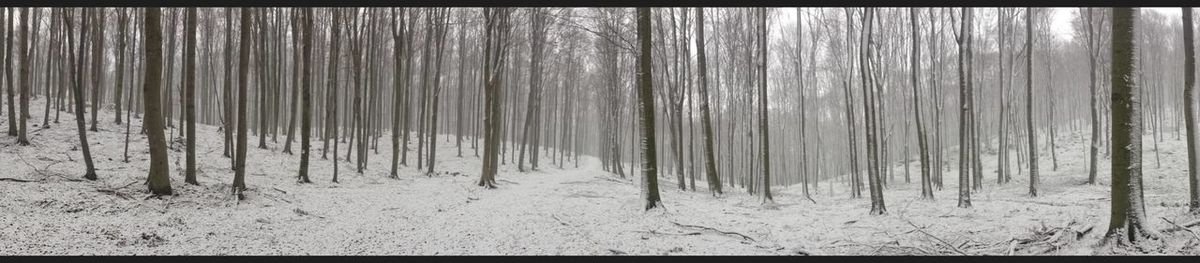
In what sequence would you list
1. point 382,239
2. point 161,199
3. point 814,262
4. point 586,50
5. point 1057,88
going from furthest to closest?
point 1057,88 < point 586,50 < point 161,199 < point 382,239 < point 814,262

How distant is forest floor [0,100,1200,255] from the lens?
18.1 feet

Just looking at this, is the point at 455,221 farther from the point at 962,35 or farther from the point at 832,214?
the point at 962,35

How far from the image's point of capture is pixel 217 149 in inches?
563

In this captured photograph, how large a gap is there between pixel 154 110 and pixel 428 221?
14.1 ft

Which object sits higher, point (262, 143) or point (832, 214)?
point (262, 143)

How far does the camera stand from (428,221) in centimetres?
789

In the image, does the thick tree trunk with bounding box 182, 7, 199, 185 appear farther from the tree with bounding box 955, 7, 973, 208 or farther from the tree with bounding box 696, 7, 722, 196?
the tree with bounding box 955, 7, 973, 208

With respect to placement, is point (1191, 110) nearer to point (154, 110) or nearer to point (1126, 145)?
point (1126, 145)

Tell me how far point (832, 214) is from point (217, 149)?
A: 14495mm

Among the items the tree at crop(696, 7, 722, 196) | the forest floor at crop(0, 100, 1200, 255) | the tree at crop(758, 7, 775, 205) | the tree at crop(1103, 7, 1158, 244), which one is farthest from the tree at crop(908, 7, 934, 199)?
the tree at crop(1103, 7, 1158, 244)

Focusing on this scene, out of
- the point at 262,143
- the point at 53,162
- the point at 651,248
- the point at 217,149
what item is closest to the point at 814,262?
the point at 651,248

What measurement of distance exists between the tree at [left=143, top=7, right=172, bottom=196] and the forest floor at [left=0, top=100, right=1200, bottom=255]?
0.77ft

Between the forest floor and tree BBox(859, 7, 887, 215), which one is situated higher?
tree BBox(859, 7, 887, 215)

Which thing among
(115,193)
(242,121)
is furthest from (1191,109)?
(115,193)
